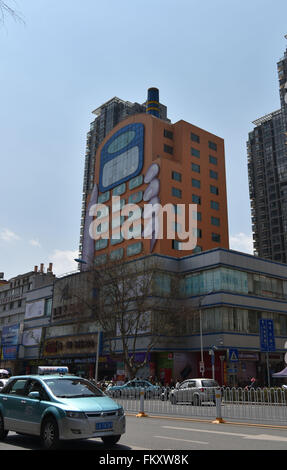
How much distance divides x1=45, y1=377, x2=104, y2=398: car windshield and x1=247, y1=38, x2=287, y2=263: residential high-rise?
8761 centimetres

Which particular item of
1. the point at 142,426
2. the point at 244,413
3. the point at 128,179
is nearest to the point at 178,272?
the point at 128,179

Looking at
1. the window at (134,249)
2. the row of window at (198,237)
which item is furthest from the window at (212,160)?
the window at (134,249)

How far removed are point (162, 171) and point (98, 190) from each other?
16890 mm

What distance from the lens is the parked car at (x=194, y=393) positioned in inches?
959

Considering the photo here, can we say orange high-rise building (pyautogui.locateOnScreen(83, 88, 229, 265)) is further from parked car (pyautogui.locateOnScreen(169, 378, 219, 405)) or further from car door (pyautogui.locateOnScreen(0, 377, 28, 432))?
car door (pyautogui.locateOnScreen(0, 377, 28, 432))

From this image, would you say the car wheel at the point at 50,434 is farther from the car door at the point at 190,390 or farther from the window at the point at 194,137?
the window at the point at 194,137

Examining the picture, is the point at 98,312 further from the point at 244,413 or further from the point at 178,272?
the point at 244,413

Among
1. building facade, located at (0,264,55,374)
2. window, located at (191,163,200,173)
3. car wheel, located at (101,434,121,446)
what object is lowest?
car wheel, located at (101,434,121,446)

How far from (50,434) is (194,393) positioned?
17276 mm

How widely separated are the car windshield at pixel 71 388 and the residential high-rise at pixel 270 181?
87607 millimetres

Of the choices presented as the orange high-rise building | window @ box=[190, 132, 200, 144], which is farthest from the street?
window @ box=[190, 132, 200, 144]

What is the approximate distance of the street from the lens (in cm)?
905

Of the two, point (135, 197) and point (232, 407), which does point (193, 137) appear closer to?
point (135, 197)

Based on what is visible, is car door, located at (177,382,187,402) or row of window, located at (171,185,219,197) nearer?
car door, located at (177,382,187,402)
